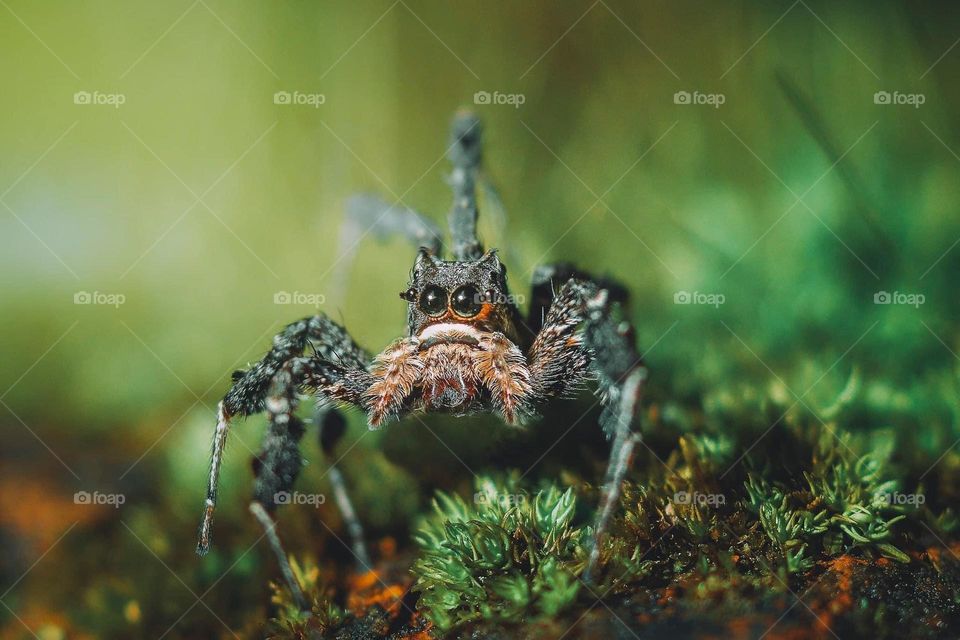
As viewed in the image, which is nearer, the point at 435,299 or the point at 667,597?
the point at 667,597

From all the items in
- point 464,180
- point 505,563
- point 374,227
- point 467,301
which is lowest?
point 505,563

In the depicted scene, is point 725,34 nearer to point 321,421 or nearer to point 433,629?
point 321,421

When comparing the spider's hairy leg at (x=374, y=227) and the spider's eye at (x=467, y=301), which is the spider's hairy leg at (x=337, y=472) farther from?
the spider's eye at (x=467, y=301)

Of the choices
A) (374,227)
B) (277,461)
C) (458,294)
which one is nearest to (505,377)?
(458,294)

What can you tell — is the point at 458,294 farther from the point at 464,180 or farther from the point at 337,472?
the point at 337,472

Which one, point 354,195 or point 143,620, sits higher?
point 354,195

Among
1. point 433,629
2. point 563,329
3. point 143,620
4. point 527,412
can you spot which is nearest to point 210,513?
point 143,620
